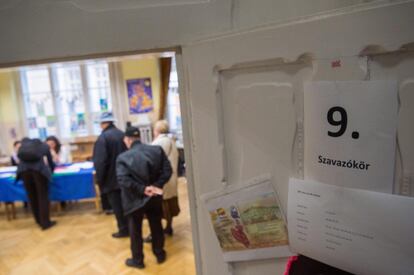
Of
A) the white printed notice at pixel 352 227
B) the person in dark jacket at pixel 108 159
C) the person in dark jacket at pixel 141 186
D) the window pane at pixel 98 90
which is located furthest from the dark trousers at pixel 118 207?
the window pane at pixel 98 90

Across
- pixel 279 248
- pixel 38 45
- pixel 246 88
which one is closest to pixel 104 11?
pixel 38 45

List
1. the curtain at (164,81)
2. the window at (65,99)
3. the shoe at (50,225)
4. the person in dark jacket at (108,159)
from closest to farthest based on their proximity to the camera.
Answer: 1. the person in dark jacket at (108,159)
2. the shoe at (50,225)
3. the curtain at (164,81)
4. the window at (65,99)

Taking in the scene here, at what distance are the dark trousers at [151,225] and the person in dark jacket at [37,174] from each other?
1697 mm

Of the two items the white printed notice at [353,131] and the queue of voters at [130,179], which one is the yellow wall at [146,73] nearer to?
the queue of voters at [130,179]

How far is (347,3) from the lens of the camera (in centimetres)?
74

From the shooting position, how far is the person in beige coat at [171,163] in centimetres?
333

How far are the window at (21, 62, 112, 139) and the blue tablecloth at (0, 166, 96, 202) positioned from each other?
8.80 ft

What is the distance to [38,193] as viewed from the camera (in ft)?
13.0

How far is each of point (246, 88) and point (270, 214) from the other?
373 mm

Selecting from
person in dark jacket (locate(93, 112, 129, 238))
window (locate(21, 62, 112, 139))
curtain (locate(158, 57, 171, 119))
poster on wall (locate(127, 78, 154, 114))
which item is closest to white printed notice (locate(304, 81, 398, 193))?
person in dark jacket (locate(93, 112, 129, 238))

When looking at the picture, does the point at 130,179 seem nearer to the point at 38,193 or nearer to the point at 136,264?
the point at 136,264

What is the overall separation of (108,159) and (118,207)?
599 mm

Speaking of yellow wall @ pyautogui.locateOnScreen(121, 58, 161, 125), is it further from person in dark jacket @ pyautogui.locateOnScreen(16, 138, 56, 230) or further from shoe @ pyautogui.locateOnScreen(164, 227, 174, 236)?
shoe @ pyautogui.locateOnScreen(164, 227, 174, 236)

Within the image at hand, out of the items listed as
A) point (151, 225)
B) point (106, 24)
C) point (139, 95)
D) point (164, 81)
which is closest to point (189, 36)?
point (106, 24)
